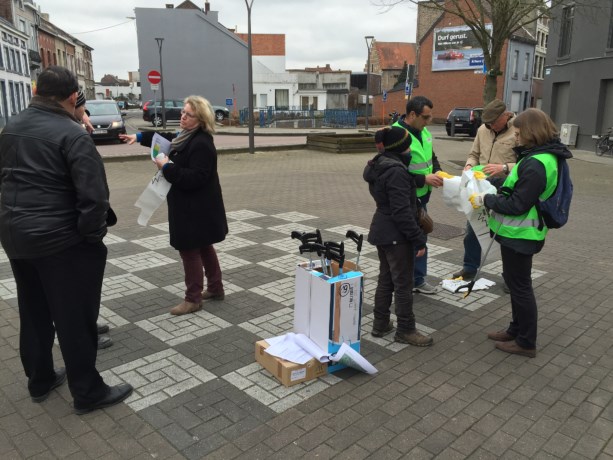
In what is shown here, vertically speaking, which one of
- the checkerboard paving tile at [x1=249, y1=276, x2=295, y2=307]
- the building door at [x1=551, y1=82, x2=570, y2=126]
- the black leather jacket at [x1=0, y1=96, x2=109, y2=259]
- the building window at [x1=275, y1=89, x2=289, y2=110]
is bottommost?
the checkerboard paving tile at [x1=249, y1=276, x2=295, y2=307]

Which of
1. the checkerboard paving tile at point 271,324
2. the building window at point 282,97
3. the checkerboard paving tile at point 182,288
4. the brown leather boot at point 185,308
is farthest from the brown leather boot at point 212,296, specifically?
the building window at point 282,97

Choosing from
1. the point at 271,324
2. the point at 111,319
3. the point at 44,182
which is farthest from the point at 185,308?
the point at 44,182

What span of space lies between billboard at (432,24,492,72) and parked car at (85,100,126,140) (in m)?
32.1

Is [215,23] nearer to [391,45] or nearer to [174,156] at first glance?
[391,45]

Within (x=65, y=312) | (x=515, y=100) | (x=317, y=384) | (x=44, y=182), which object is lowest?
(x=317, y=384)

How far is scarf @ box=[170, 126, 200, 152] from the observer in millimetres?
4359

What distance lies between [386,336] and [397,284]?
1.70 feet

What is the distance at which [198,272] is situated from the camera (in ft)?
15.1

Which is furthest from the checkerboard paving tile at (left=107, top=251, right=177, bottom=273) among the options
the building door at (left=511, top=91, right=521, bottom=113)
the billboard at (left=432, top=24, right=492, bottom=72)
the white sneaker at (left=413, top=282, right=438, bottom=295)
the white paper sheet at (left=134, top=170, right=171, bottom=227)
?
the building door at (left=511, top=91, right=521, bottom=113)

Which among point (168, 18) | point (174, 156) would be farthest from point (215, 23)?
point (174, 156)

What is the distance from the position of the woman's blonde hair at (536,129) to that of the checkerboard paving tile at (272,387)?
213cm

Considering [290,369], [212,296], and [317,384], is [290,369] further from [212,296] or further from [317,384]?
[212,296]

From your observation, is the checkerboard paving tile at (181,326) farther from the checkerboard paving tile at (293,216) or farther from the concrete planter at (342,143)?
the concrete planter at (342,143)

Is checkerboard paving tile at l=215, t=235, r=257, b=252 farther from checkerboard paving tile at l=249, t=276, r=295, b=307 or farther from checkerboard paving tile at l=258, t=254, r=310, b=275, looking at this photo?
checkerboard paving tile at l=249, t=276, r=295, b=307
